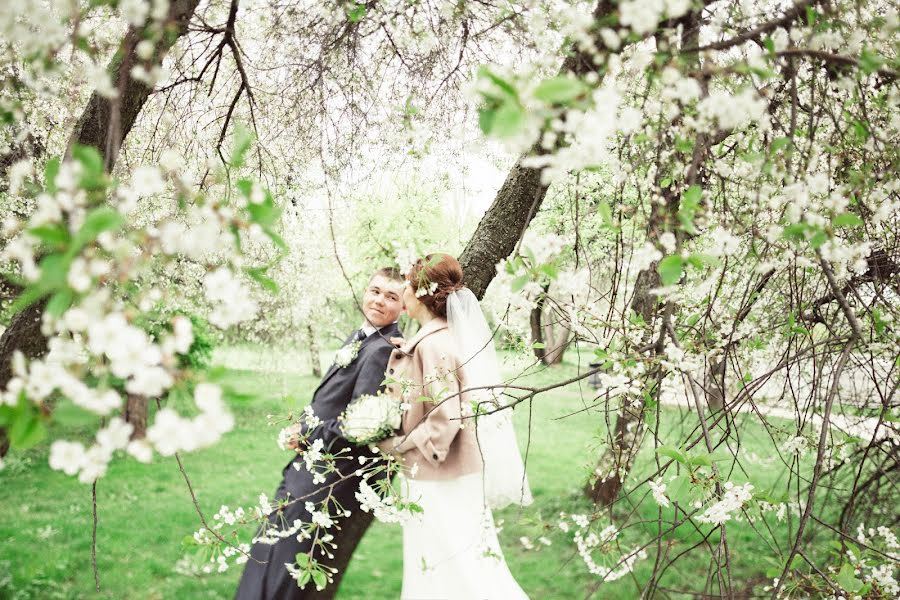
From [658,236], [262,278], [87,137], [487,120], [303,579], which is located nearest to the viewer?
[487,120]

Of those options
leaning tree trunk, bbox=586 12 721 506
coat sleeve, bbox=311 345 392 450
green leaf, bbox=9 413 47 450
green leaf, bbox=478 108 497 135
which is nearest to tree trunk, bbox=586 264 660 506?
leaning tree trunk, bbox=586 12 721 506

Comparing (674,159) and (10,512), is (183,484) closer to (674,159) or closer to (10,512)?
(10,512)

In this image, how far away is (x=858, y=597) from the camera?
1.53 m

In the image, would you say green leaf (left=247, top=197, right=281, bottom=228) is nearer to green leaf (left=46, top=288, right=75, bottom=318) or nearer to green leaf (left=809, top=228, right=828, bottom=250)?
green leaf (left=46, top=288, right=75, bottom=318)

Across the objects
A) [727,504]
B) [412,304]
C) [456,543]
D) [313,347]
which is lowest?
[313,347]

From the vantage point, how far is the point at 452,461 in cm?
285

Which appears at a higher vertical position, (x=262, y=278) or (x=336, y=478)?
(x=262, y=278)

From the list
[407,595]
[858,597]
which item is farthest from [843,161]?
[407,595]

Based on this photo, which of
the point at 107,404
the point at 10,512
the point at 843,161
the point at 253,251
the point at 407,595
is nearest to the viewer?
the point at 107,404

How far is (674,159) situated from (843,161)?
74 centimetres

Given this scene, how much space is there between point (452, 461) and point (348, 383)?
0.65 m

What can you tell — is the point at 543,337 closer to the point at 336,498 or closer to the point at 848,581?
the point at 336,498

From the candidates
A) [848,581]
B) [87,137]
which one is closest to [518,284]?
[848,581]

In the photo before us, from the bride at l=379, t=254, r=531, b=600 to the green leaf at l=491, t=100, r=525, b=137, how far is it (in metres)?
1.85
